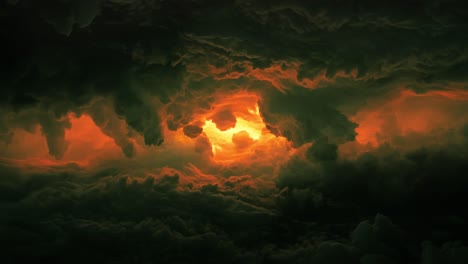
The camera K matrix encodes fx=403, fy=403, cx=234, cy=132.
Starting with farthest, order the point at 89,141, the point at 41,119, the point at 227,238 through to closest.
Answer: the point at 89,141
the point at 41,119
the point at 227,238

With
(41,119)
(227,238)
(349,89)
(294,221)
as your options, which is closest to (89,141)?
(41,119)

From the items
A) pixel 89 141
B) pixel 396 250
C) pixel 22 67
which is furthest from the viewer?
pixel 89 141

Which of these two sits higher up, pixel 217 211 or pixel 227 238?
pixel 217 211

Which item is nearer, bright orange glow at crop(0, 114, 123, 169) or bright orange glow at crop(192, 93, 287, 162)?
bright orange glow at crop(0, 114, 123, 169)

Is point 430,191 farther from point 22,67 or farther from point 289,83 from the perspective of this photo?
point 22,67

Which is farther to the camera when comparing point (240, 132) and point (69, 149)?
point (240, 132)

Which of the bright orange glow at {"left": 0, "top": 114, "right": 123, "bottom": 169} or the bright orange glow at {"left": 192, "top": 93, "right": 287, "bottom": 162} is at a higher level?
the bright orange glow at {"left": 192, "top": 93, "right": 287, "bottom": 162}

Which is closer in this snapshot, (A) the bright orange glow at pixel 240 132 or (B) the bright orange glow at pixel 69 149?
(B) the bright orange glow at pixel 69 149

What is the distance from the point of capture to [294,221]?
14.5 feet

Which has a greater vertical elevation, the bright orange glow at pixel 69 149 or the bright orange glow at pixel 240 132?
the bright orange glow at pixel 240 132

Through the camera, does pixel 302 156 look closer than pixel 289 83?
No

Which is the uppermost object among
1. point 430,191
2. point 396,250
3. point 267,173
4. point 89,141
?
point 89,141

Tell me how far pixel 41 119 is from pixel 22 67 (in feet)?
2.12

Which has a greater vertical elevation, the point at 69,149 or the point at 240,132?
the point at 240,132
